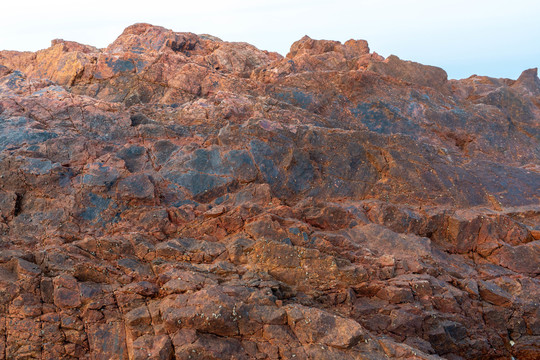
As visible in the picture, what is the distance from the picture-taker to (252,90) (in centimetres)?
1995

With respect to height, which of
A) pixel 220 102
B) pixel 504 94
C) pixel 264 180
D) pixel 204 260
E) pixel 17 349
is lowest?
pixel 17 349

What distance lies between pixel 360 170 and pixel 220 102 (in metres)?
6.35

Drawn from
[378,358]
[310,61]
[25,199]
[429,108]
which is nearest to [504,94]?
[429,108]

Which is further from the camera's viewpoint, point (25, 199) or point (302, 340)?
point (25, 199)

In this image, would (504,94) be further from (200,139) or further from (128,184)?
(128,184)

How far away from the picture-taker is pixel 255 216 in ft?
42.6

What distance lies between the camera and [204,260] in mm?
11695

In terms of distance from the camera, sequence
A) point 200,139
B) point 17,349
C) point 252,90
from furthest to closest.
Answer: point 252,90 → point 200,139 → point 17,349

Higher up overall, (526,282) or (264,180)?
(264,180)

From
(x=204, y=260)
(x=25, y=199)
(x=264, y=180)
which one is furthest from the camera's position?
(x=264, y=180)

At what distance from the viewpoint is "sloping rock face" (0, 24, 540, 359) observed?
988 cm

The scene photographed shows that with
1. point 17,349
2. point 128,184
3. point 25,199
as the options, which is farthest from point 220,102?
point 17,349

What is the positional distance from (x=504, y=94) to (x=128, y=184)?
66.6 feet

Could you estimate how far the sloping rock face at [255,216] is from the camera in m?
9.88
